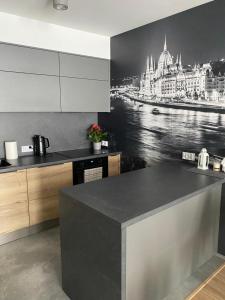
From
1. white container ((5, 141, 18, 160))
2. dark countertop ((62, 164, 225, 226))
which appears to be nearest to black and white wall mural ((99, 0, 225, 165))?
dark countertop ((62, 164, 225, 226))

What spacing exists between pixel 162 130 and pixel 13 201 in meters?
1.95

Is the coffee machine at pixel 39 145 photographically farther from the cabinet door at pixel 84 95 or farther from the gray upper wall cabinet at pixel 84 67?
the gray upper wall cabinet at pixel 84 67

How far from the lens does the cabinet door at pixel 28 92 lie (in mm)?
2645

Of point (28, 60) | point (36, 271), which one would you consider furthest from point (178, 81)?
point (36, 271)

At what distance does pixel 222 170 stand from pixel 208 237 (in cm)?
67

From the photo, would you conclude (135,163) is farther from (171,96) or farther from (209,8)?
(209,8)

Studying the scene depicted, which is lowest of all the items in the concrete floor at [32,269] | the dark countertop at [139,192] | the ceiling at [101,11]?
the concrete floor at [32,269]

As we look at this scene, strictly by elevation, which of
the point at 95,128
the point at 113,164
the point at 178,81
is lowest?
the point at 113,164

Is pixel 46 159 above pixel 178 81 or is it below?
below

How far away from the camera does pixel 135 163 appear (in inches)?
132

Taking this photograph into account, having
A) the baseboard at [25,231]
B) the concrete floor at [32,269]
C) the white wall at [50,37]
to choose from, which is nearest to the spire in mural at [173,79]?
the white wall at [50,37]

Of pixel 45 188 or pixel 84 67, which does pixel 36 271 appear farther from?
pixel 84 67

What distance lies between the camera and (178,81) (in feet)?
→ 8.95

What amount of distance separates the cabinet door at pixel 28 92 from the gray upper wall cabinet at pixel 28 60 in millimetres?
66
